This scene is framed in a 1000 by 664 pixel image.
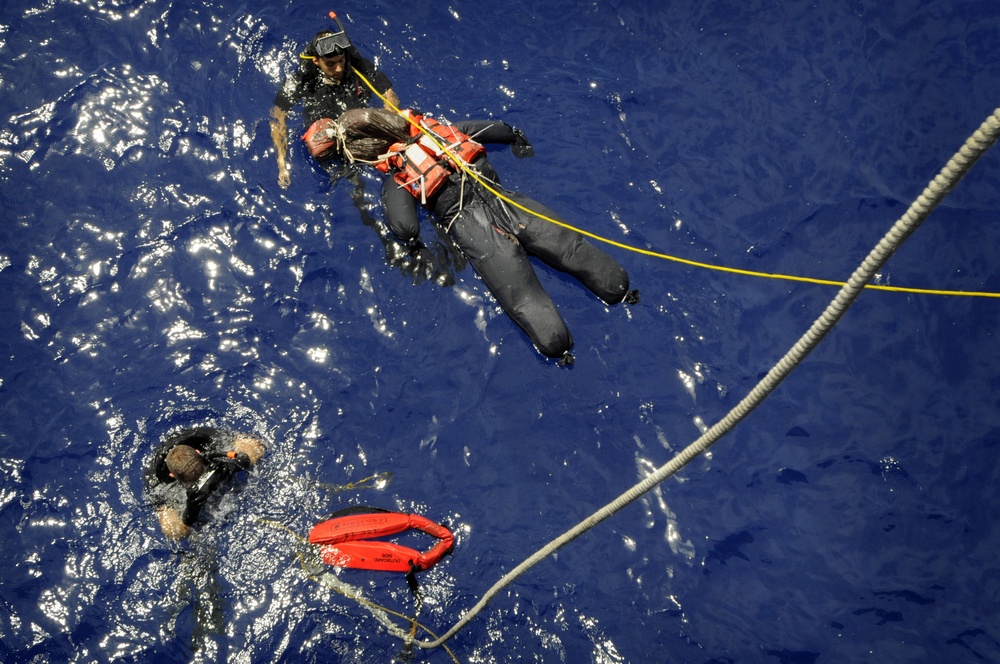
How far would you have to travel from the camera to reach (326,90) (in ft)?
23.1

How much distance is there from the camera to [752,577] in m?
5.46

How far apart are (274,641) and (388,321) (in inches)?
98.3

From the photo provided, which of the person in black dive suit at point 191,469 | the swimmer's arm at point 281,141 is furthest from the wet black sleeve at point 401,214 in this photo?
the person in black dive suit at point 191,469

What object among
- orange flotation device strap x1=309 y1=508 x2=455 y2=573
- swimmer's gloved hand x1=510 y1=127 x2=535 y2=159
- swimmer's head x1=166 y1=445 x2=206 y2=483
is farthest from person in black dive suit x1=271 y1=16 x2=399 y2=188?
orange flotation device strap x1=309 y1=508 x2=455 y2=573

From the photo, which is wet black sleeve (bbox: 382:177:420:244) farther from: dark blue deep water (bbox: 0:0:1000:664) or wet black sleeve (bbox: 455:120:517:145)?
wet black sleeve (bbox: 455:120:517:145)

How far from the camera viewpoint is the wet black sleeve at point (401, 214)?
20.8 feet

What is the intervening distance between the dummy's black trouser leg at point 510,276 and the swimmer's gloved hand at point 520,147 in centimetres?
67

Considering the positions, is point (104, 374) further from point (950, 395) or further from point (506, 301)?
point (950, 395)

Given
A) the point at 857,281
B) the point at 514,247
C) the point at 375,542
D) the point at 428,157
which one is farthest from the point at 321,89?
the point at 857,281

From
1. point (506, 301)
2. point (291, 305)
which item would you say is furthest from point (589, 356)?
point (291, 305)

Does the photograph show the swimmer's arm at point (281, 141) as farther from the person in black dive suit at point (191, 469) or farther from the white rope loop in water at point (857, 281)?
the white rope loop in water at point (857, 281)

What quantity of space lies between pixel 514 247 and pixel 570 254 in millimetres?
454

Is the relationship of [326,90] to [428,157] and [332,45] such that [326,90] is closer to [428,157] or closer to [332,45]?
[332,45]

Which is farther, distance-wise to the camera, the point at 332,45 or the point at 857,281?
the point at 332,45
